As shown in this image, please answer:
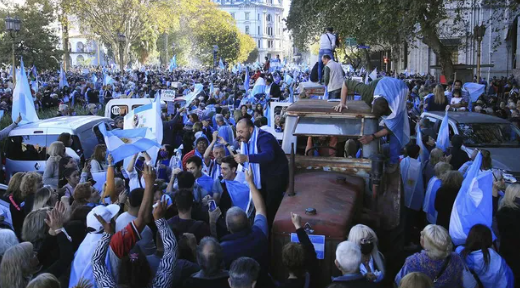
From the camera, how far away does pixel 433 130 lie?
1255 centimetres

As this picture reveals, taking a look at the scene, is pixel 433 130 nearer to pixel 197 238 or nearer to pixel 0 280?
pixel 197 238

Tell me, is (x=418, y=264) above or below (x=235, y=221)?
below

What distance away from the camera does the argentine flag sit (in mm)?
8156

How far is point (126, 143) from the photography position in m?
8.60

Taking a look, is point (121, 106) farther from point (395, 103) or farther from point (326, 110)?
point (326, 110)

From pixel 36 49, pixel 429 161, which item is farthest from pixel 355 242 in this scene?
pixel 36 49

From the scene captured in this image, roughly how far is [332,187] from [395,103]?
87.4 inches

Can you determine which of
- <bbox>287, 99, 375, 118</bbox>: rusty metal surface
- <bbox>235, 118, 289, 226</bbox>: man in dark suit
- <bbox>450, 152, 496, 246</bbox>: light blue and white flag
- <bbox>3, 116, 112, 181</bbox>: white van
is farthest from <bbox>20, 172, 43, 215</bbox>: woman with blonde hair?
<bbox>450, 152, 496, 246</bbox>: light blue and white flag

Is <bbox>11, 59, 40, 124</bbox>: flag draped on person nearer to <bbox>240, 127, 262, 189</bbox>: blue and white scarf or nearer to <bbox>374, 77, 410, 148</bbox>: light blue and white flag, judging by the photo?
<bbox>240, 127, 262, 189</bbox>: blue and white scarf

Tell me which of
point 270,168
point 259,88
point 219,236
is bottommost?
point 219,236

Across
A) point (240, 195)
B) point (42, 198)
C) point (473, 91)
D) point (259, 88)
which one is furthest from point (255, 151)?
point (259, 88)

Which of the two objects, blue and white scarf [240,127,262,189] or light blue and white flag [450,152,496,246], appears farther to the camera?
blue and white scarf [240,127,262,189]

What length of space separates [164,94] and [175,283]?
13.3 metres

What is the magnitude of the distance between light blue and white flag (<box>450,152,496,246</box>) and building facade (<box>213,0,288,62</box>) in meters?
164
